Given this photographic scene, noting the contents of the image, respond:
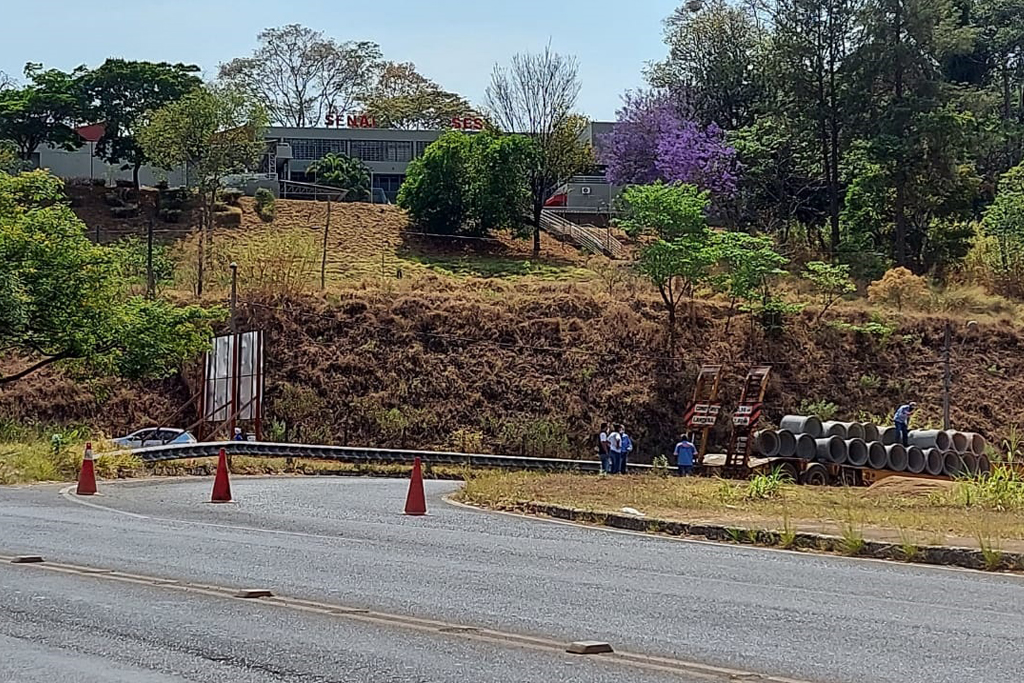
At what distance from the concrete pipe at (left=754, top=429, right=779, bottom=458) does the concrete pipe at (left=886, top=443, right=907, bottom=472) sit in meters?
2.77

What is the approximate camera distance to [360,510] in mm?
19969

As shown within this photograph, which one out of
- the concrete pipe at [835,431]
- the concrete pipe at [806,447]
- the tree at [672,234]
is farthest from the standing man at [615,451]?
the tree at [672,234]

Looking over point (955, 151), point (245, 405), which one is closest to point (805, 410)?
point (955, 151)

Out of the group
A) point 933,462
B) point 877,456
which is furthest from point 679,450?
point 933,462

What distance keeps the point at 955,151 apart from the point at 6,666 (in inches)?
1998

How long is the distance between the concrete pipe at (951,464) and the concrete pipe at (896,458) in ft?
4.31

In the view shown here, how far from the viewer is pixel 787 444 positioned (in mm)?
33031

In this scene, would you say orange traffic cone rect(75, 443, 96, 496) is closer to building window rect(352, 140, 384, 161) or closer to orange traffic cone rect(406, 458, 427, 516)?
orange traffic cone rect(406, 458, 427, 516)

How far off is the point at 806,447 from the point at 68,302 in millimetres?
18871

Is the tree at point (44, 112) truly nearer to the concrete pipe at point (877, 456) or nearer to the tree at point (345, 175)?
the tree at point (345, 175)

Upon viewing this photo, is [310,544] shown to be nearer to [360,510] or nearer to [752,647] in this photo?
[360,510]

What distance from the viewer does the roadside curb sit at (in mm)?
14164

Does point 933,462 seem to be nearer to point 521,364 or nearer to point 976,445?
point 976,445

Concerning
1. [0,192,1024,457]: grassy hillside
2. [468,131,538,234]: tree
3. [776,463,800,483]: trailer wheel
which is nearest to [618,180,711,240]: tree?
[0,192,1024,457]: grassy hillside
